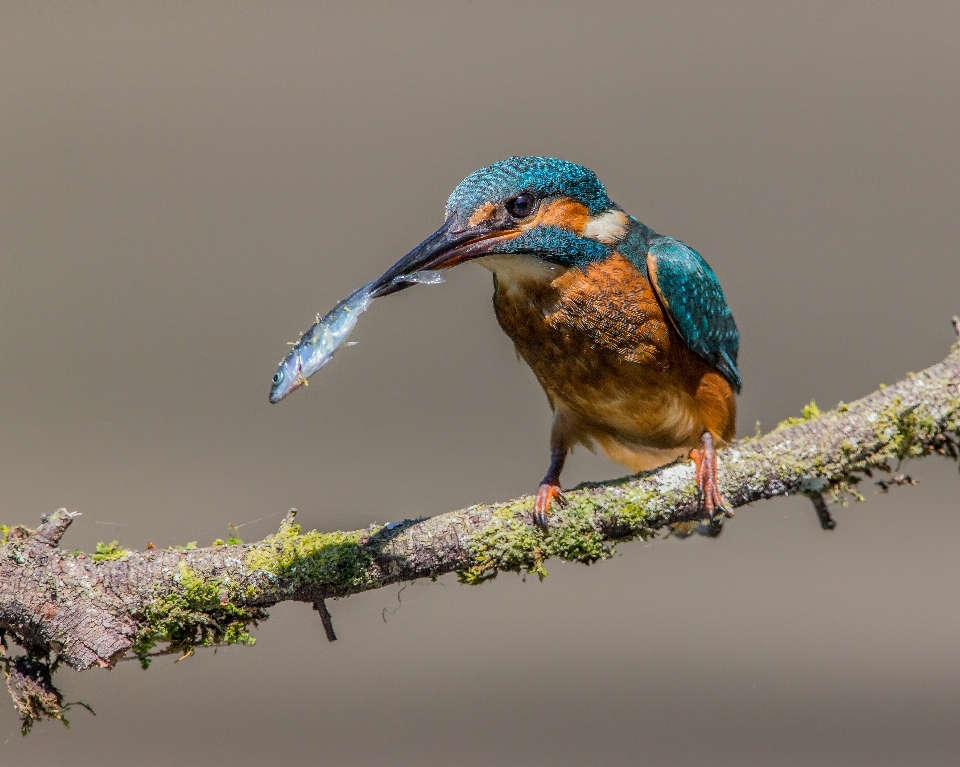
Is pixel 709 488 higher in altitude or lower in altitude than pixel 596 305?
lower

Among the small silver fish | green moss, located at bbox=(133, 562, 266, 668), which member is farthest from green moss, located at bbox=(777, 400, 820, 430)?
green moss, located at bbox=(133, 562, 266, 668)

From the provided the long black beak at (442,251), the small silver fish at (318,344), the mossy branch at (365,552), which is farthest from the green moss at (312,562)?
the long black beak at (442,251)

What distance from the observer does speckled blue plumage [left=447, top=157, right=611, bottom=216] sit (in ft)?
7.06

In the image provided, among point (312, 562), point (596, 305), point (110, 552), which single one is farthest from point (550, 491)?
point (110, 552)

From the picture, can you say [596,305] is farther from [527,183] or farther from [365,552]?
[365,552]

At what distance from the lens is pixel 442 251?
6.81 feet

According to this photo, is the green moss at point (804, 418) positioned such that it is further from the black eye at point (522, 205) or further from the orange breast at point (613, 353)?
the black eye at point (522, 205)

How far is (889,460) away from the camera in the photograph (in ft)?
6.95

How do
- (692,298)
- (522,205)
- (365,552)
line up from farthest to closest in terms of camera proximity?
(692,298), (522,205), (365,552)

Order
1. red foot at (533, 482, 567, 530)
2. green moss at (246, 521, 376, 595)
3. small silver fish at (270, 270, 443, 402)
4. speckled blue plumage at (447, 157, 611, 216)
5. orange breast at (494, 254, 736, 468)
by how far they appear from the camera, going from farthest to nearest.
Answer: orange breast at (494, 254, 736, 468) → speckled blue plumage at (447, 157, 611, 216) → red foot at (533, 482, 567, 530) → green moss at (246, 521, 376, 595) → small silver fish at (270, 270, 443, 402)

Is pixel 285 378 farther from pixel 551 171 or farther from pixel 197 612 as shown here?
pixel 551 171

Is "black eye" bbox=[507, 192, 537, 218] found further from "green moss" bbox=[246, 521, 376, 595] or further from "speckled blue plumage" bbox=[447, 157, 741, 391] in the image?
"green moss" bbox=[246, 521, 376, 595]

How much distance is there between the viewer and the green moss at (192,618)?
1867 millimetres

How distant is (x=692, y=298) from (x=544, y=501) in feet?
2.44
